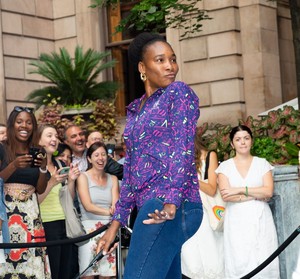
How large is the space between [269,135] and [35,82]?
8906mm

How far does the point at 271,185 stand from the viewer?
9820 millimetres

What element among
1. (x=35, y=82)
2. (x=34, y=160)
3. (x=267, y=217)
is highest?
(x=35, y=82)

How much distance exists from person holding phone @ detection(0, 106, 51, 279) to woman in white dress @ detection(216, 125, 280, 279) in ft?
6.61

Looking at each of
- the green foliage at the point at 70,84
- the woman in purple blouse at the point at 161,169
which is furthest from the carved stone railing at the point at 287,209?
the green foliage at the point at 70,84

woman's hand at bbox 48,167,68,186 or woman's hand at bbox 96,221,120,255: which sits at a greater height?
woman's hand at bbox 48,167,68,186

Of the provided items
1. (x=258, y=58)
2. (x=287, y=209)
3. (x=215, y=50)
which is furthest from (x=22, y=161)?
(x=215, y=50)

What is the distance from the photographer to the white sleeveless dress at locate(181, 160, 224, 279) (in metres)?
10.6

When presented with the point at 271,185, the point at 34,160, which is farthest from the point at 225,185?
the point at 34,160

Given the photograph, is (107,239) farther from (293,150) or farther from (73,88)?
(73,88)

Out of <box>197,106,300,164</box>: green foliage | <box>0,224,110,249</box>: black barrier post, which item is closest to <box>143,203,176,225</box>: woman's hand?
<box>0,224,110,249</box>: black barrier post

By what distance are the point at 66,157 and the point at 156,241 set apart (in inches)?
231

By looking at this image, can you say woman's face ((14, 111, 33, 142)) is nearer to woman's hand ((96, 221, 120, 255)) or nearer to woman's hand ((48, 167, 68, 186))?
woman's hand ((48, 167, 68, 186))

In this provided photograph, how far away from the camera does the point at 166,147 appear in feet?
18.2

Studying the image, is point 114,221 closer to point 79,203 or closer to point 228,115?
point 79,203
